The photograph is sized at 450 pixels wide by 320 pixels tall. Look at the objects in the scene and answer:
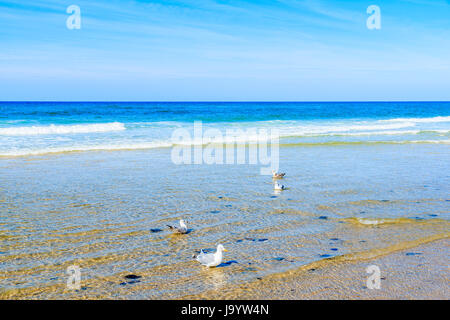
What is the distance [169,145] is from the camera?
72.7 feet

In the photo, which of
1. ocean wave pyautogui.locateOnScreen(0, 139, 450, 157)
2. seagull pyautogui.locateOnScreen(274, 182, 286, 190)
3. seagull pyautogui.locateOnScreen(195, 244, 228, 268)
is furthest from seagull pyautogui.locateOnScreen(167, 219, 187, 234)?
ocean wave pyautogui.locateOnScreen(0, 139, 450, 157)

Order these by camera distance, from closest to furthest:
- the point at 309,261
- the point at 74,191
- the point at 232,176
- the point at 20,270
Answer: the point at 20,270 → the point at 309,261 → the point at 74,191 → the point at 232,176

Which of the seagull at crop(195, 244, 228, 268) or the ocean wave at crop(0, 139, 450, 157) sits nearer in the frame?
the seagull at crop(195, 244, 228, 268)

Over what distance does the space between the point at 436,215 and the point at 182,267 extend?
5.61 m

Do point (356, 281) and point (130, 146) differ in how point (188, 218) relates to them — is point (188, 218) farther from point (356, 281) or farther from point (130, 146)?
point (130, 146)

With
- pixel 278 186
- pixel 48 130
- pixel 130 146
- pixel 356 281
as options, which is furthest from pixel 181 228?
pixel 48 130

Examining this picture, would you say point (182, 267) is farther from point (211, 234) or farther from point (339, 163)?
point (339, 163)

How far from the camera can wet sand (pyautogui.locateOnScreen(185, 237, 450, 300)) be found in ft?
16.9

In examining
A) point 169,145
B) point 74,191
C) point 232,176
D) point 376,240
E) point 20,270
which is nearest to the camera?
point 20,270

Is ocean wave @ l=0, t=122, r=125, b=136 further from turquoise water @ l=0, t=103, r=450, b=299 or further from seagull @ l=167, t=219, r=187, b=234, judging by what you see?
seagull @ l=167, t=219, r=187, b=234

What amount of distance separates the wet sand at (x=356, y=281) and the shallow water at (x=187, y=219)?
27 cm

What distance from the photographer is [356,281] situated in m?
5.50

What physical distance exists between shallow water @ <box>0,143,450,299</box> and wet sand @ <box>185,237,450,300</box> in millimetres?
265
